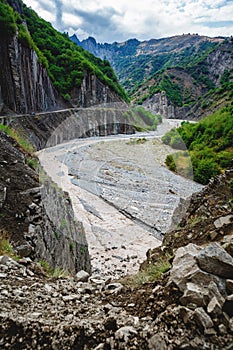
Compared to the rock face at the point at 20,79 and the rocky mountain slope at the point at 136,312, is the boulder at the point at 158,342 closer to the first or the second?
the rocky mountain slope at the point at 136,312

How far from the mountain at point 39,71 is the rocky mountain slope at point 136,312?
30.1m

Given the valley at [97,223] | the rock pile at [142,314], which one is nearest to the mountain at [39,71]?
the valley at [97,223]

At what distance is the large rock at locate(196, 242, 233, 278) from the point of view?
8.64 ft

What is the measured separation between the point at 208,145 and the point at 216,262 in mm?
32194

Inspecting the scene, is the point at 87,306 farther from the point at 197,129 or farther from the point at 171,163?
the point at 197,129

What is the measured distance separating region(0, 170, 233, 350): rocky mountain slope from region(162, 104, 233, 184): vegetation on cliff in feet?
80.7

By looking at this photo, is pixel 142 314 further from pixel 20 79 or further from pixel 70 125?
pixel 70 125

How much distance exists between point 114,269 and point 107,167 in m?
19.5

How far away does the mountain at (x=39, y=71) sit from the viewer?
3034 centimetres

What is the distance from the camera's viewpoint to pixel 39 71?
37.2 meters

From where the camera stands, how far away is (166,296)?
2824 mm

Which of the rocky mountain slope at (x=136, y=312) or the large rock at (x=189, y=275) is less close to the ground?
the large rock at (x=189, y=275)

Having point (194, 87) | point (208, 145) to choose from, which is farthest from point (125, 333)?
point (194, 87)

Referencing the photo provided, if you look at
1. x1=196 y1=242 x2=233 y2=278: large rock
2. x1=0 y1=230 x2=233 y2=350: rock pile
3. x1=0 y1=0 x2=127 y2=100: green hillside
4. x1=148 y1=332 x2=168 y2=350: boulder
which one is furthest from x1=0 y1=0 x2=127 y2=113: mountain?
x1=148 y1=332 x2=168 y2=350: boulder
